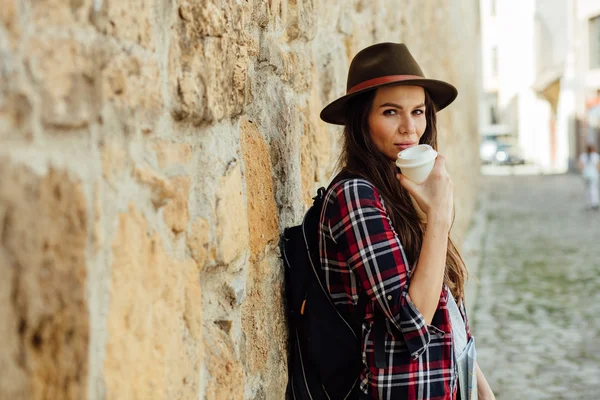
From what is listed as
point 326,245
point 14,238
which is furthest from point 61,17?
point 326,245

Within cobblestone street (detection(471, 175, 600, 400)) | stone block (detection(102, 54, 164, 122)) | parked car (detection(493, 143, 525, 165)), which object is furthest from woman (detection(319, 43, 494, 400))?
parked car (detection(493, 143, 525, 165))

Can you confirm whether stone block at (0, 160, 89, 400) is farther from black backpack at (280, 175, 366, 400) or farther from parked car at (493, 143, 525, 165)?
parked car at (493, 143, 525, 165)

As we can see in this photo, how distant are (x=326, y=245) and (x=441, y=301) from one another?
335 millimetres

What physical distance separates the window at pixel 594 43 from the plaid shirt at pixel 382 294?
27063mm

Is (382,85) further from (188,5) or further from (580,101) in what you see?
(580,101)

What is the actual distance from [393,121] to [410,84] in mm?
118

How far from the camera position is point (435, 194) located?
1.91 m

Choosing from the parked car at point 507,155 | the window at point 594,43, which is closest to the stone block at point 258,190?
the window at point 594,43

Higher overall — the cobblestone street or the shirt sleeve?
the shirt sleeve

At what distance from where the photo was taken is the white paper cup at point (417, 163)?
1.90 metres

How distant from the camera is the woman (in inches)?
70.1

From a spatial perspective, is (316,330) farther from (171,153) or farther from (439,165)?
(171,153)

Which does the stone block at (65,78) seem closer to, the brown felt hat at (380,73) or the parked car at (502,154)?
the brown felt hat at (380,73)

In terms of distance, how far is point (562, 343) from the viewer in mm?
5613
